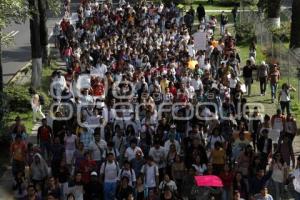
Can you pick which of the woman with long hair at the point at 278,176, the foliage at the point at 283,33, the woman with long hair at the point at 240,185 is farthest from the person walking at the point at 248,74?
the foliage at the point at 283,33

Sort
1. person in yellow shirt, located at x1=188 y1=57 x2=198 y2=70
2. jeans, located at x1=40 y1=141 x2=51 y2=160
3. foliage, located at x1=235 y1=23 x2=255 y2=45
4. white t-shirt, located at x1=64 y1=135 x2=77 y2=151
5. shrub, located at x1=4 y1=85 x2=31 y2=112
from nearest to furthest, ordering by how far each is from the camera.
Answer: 1. white t-shirt, located at x1=64 y1=135 x2=77 y2=151
2. jeans, located at x1=40 y1=141 x2=51 y2=160
3. shrub, located at x1=4 y1=85 x2=31 y2=112
4. person in yellow shirt, located at x1=188 y1=57 x2=198 y2=70
5. foliage, located at x1=235 y1=23 x2=255 y2=45

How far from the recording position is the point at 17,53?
3809cm

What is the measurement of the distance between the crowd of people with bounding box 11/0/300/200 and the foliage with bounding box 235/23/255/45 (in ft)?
28.7

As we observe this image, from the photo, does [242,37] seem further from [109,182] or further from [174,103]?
[109,182]

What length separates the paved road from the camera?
34.1m

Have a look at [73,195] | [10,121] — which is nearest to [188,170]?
[73,195]

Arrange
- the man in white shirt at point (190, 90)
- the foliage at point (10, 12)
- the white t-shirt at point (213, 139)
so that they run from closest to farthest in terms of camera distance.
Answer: the white t-shirt at point (213, 139)
the foliage at point (10, 12)
the man in white shirt at point (190, 90)

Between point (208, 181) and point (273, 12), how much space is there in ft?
88.3

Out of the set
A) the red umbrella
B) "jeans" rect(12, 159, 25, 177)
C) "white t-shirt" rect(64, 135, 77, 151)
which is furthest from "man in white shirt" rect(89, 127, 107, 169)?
the red umbrella

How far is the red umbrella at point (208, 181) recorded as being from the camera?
16094 mm

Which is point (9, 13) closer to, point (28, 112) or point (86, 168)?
point (28, 112)

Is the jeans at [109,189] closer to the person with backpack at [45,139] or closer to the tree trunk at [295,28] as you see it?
the person with backpack at [45,139]

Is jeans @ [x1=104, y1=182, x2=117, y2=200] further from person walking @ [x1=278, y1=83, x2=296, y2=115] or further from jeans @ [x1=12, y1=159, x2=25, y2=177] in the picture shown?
person walking @ [x1=278, y1=83, x2=296, y2=115]

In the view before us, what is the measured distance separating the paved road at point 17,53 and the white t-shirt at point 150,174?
15.6 meters
